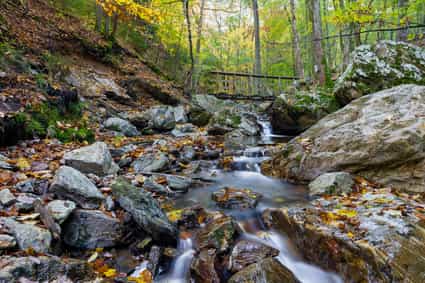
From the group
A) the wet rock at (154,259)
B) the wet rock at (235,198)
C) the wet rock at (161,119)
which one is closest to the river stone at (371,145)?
the wet rock at (235,198)

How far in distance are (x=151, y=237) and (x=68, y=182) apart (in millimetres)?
1063

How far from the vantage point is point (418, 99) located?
14.2 feet

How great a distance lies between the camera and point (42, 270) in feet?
5.90

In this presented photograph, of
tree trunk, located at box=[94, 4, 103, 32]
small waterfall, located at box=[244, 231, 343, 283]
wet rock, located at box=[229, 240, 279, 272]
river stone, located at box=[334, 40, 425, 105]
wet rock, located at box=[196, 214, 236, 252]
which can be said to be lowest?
small waterfall, located at box=[244, 231, 343, 283]

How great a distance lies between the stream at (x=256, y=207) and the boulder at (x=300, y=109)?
3.44 m

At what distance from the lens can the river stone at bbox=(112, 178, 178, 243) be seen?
274 cm

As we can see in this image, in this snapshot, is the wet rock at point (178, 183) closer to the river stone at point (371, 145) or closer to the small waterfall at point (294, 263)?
the small waterfall at point (294, 263)

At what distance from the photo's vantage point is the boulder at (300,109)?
8.97 meters

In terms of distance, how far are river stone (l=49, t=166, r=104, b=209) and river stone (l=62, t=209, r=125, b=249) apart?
193mm

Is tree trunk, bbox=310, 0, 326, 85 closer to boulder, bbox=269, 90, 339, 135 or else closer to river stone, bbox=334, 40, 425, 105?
boulder, bbox=269, 90, 339, 135

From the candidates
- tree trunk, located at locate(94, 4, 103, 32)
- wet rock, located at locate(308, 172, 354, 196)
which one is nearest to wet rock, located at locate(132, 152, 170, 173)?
wet rock, located at locate(308, 172, 354, 196)

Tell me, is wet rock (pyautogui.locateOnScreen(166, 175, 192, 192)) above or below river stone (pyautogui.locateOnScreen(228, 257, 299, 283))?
above

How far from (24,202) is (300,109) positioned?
27.9ft

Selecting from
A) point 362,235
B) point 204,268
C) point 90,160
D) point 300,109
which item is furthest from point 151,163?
point 300,109
